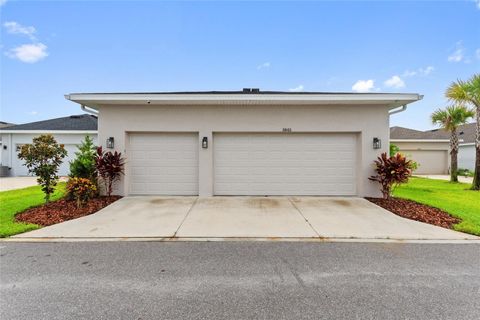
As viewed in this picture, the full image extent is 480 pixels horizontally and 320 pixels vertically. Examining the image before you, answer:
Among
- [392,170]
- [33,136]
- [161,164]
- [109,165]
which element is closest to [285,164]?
[392,170]

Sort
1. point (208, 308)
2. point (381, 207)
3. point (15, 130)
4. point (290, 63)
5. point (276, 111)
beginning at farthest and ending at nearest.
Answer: point (15, 130)
point (290, 63)
point (276, 111)
point (381, 207)
point (208, 308)

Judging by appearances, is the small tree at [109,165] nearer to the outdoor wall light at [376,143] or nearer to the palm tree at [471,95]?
the outdoor wall light at [376,143]

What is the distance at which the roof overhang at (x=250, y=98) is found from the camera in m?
7.27

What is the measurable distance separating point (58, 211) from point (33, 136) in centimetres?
1373

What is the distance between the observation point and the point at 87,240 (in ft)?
14.4

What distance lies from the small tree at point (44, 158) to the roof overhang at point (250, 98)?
1693mm

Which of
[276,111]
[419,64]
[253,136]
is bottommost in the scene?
[253,136]

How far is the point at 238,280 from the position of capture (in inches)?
118

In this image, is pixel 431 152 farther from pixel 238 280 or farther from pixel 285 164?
pixel 238 280

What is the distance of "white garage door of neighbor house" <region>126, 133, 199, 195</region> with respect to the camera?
8.20m

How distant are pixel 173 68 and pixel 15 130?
11.8 metres

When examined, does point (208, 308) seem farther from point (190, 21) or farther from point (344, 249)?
point (190, 21)

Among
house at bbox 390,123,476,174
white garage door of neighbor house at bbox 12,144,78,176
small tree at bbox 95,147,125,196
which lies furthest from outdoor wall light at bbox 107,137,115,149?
house at bbox 390,123,476,174

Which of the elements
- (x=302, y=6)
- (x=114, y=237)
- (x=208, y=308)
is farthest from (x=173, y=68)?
(x=208, y=308)
